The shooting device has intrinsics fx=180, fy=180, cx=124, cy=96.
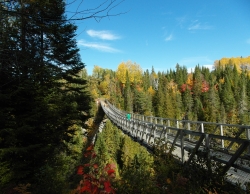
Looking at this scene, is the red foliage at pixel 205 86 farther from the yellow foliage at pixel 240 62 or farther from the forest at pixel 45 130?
the forest at pixel 45 130

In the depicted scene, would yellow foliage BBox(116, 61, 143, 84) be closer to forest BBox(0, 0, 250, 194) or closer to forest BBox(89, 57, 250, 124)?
forest BBox(89, 57, 250, 124)

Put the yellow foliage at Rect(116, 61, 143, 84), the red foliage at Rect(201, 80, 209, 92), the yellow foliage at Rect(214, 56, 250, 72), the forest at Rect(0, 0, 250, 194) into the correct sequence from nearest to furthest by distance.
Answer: the forest at Rect(0, 0, 250, 194) → the yellow foliage at Rect(116, 61, 143, 84) → the red foliage at Rect(201, 80, 209, 92) → the yellow foliage at Rect(214, 56, 250, 72)

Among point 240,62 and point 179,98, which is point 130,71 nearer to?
point 179,98

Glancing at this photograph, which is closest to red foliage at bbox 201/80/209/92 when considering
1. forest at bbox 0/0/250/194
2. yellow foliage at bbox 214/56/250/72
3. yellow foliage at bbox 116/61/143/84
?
yellow foliage at bbox 116/61/143/84

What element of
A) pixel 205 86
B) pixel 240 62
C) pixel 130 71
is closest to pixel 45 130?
pixel 130 71

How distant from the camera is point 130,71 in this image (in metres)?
80.8

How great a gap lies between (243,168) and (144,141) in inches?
253

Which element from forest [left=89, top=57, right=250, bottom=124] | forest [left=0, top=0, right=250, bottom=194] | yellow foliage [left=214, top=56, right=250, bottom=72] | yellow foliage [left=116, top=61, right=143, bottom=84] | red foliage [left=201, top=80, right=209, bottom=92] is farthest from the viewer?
yellow foliage [left=214, top=56, right=250, bottom=72]

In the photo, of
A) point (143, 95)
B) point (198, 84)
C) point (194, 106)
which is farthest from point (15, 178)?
point (198, 84)

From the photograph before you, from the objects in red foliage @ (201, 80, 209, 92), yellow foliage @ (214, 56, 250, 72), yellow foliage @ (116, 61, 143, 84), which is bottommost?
red foliage @ (201, 80, 209, 92)

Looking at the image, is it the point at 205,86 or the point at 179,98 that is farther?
the point at 205,86

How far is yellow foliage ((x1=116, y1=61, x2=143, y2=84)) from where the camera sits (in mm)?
77250

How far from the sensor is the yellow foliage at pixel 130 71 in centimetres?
7725

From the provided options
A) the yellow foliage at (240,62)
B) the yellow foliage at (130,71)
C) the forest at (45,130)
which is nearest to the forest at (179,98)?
the yellow foliage at (130,71)
